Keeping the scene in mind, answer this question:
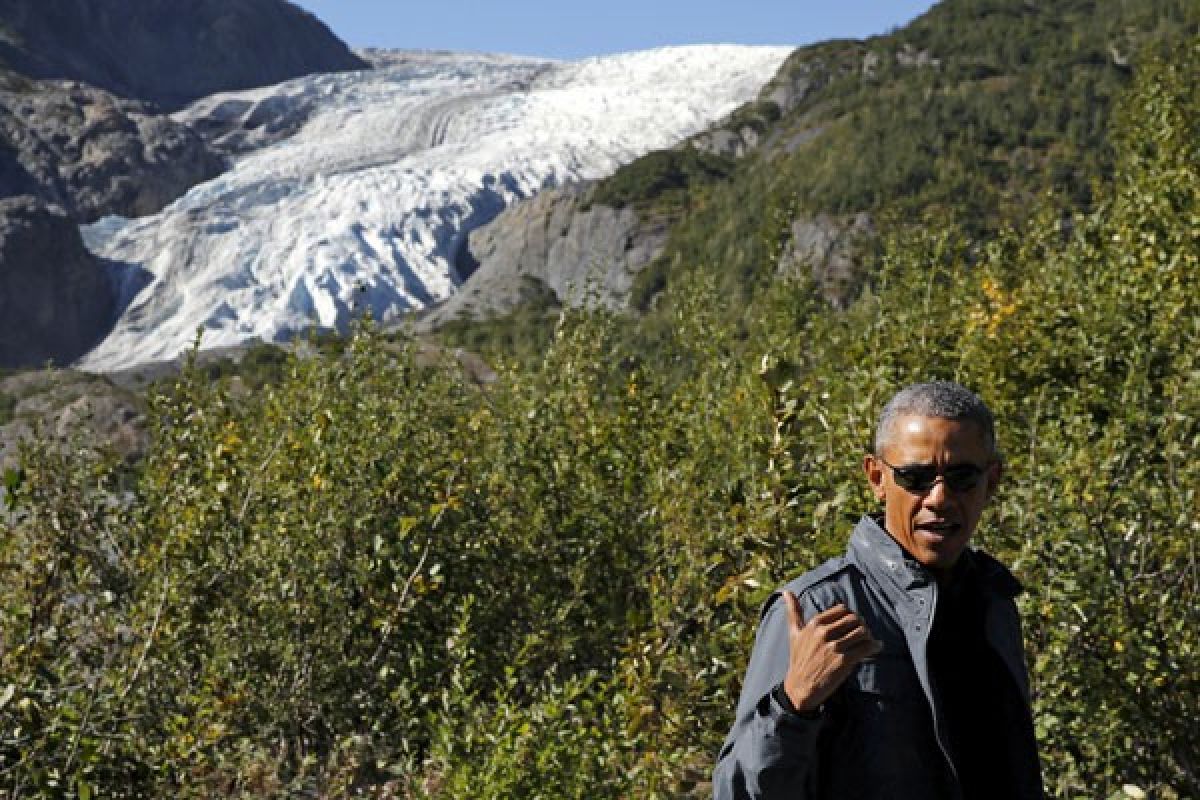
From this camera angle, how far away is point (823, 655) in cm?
228

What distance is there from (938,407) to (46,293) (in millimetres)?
109372

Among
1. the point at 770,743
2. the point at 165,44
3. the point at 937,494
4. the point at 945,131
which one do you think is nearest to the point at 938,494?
the point at 937,494

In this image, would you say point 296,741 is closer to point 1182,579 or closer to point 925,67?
point 1182,579

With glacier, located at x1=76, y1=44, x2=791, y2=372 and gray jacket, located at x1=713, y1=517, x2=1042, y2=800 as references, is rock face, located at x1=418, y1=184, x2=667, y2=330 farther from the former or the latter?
gray jacket, located at x1=713, y1=517, x2=1042, y2=800

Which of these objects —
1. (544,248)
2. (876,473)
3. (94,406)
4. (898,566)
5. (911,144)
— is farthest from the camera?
→ (544,248)

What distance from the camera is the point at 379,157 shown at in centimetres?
9725

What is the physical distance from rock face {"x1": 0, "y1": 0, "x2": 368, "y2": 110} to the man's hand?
155m

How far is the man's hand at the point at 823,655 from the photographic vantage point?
2.28 m

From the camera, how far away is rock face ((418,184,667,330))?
80725 mm

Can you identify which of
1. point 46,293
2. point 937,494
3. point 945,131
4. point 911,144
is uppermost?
point 945,131

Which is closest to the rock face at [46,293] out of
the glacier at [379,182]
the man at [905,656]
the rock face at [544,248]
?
the glacier at [379,182]

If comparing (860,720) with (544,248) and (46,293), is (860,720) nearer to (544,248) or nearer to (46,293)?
(544,248)

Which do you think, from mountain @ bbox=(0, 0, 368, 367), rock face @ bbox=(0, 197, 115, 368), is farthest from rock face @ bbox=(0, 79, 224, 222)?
rock face @ bbox=(0, 197, 115, 368)

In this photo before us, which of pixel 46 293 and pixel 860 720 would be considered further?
pixel 46 293
